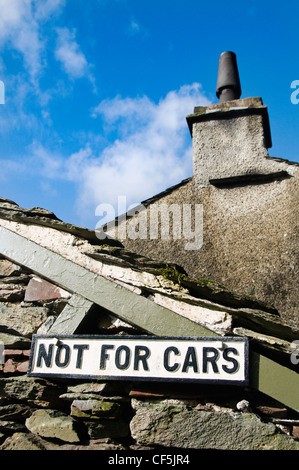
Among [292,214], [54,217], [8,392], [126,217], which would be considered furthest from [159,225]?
[8,392]

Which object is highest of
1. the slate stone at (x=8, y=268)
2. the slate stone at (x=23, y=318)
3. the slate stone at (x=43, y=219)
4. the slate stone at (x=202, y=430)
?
the slate stone at (x=43, y=219)

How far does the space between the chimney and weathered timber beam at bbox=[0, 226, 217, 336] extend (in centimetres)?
417

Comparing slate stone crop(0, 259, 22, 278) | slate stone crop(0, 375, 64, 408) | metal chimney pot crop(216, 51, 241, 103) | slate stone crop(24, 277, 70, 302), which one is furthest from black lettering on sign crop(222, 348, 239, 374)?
metal chimney pot crop(216, 51, 241, 103)

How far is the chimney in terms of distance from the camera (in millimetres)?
7617

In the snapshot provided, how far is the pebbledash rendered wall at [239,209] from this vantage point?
6500 millimetres

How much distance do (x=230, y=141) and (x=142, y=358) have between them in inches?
214

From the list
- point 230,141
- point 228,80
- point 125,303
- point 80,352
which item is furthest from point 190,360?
point 228,80

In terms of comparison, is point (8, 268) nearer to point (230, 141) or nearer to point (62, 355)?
point (62, 355)

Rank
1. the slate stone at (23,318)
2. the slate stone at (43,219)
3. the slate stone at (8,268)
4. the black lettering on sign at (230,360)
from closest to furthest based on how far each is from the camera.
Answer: the black lettering on sign at (230,360) → the slate stone at (23,318) → the slate stone at (43,219) → the slate stone at (8,268)

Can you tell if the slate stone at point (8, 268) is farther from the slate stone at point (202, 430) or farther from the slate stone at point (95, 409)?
the slate stone at point (202, 430)

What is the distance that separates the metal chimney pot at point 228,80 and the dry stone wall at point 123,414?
21.2ft

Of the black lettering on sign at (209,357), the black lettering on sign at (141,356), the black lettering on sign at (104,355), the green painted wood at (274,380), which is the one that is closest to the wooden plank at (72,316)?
the black lettering on sign at (104,355)

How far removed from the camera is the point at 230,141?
313 inches
